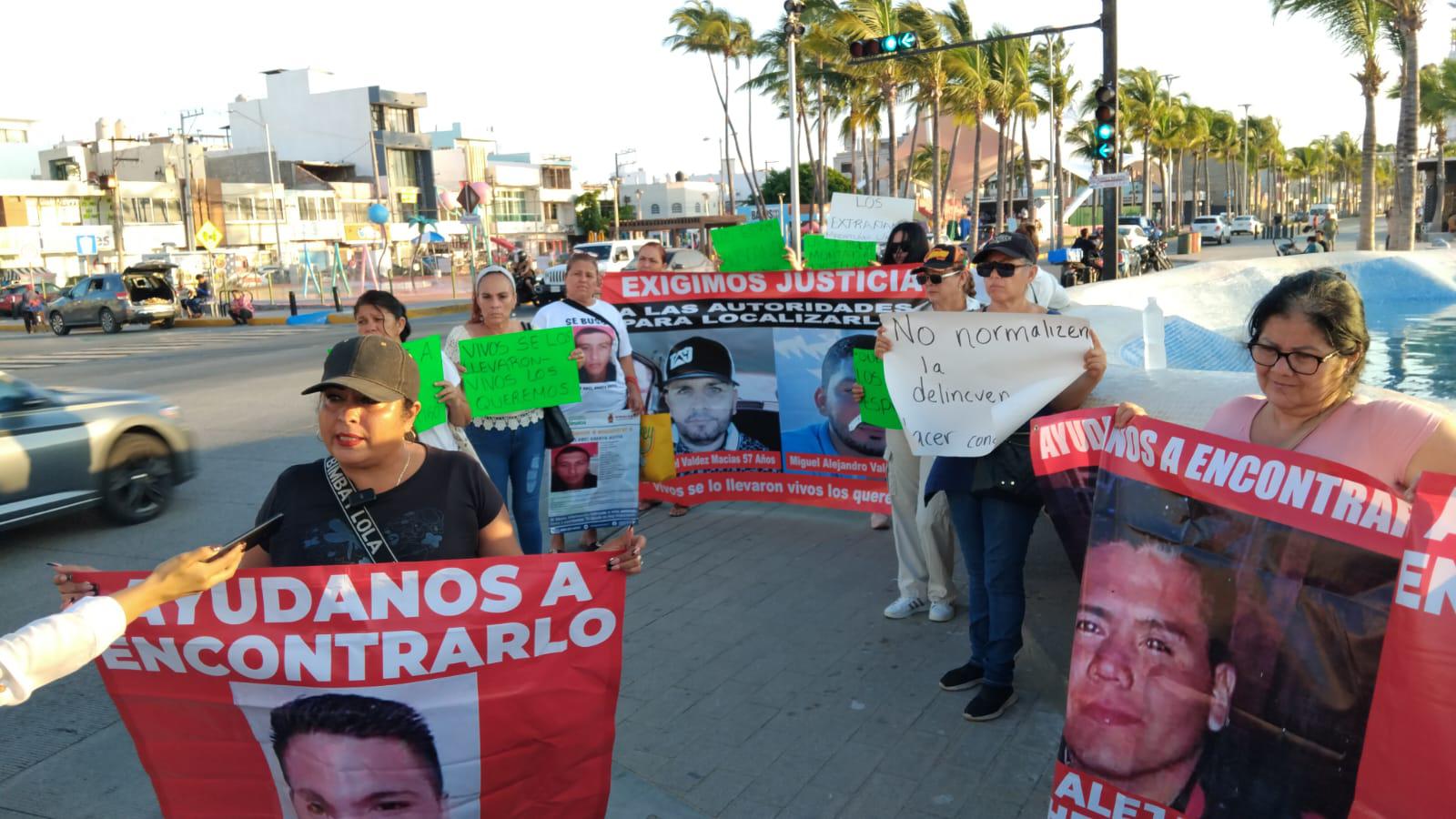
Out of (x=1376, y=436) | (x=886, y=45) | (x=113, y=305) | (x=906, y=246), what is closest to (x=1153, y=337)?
(x=1376, y=436)

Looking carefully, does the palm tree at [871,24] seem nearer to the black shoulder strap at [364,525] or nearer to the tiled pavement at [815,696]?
the tiled pavement at [815,696]

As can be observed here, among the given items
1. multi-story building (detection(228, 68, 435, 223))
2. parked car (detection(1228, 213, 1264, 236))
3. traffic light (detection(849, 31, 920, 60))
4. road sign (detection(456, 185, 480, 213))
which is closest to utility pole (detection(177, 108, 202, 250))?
multi-story building (detection(228, 68, 435, 223))

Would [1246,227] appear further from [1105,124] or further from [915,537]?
[915,537]

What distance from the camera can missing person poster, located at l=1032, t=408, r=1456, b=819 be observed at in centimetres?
220

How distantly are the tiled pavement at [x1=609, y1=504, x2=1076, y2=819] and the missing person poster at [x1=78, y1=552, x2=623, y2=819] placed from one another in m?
1.15

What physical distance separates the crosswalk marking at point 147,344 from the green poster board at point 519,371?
18958 mm

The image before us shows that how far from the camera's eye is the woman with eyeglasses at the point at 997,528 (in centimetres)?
414

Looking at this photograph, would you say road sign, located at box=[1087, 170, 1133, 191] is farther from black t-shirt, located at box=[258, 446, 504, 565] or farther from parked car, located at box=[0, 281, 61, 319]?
parked car, located at box=[0, 281, 61, 319]

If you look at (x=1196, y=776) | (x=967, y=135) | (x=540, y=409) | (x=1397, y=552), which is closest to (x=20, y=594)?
(x=540, y=409)

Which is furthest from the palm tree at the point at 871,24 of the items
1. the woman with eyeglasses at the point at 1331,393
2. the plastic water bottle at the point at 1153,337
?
the woman with eyeglasses at the point at 1331,393

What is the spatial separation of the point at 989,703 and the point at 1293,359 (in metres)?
2.08

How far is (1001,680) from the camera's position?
428 centimetres

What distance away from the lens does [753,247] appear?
8.34m

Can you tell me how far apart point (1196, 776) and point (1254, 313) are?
1.13 m
